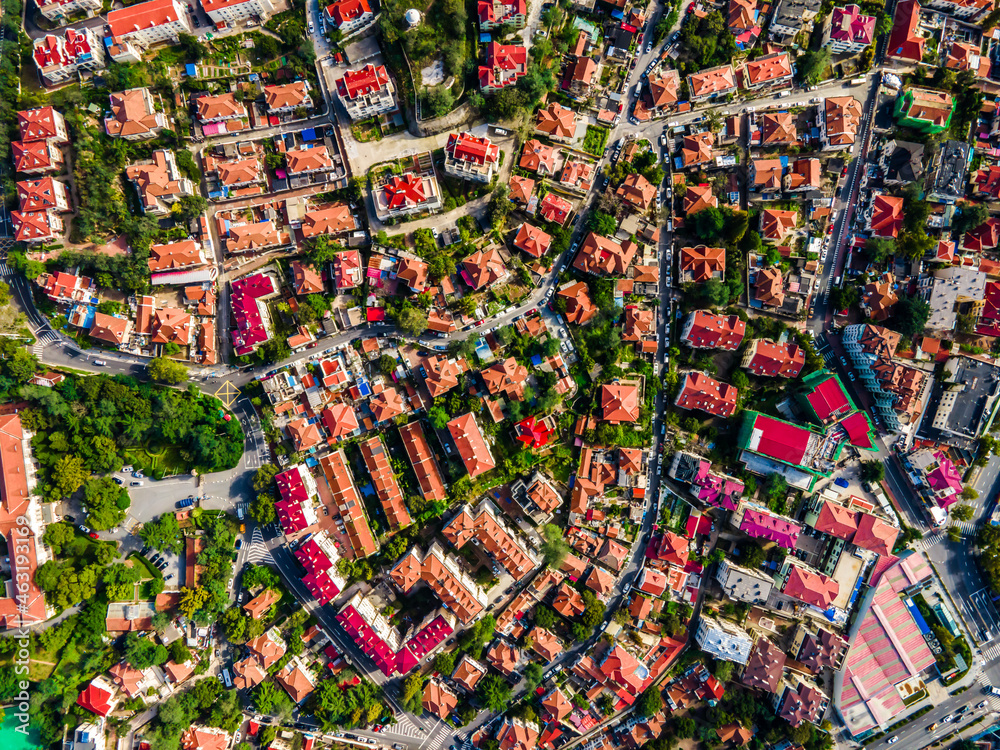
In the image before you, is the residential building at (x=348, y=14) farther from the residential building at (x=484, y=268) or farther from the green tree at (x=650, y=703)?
the green tree at (x=650, y=703)

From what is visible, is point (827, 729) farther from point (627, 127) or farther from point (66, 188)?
point (66, 188)

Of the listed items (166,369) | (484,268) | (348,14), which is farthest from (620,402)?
(348,14)

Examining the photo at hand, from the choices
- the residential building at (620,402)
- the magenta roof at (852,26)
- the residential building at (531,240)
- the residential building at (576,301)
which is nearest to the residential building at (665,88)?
the magenta roof at (852,26)

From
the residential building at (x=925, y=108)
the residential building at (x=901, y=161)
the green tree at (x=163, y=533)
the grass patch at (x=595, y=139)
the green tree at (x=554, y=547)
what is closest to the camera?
the green tree at (x=163, y=533)

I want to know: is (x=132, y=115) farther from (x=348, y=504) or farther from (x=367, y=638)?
(x=367, y=638)

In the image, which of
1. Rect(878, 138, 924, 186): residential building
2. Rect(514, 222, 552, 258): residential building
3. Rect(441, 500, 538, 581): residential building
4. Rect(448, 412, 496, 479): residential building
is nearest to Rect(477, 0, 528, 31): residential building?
Rect(514, 222, 552, 258): residential building

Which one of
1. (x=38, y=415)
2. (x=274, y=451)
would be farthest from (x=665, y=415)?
(x=38, y=415)

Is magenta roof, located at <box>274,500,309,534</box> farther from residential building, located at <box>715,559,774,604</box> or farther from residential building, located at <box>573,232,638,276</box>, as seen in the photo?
residential building, located at <box>715,559,774,604</box>

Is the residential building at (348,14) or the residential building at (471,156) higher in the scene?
the residential building at (348,14)
